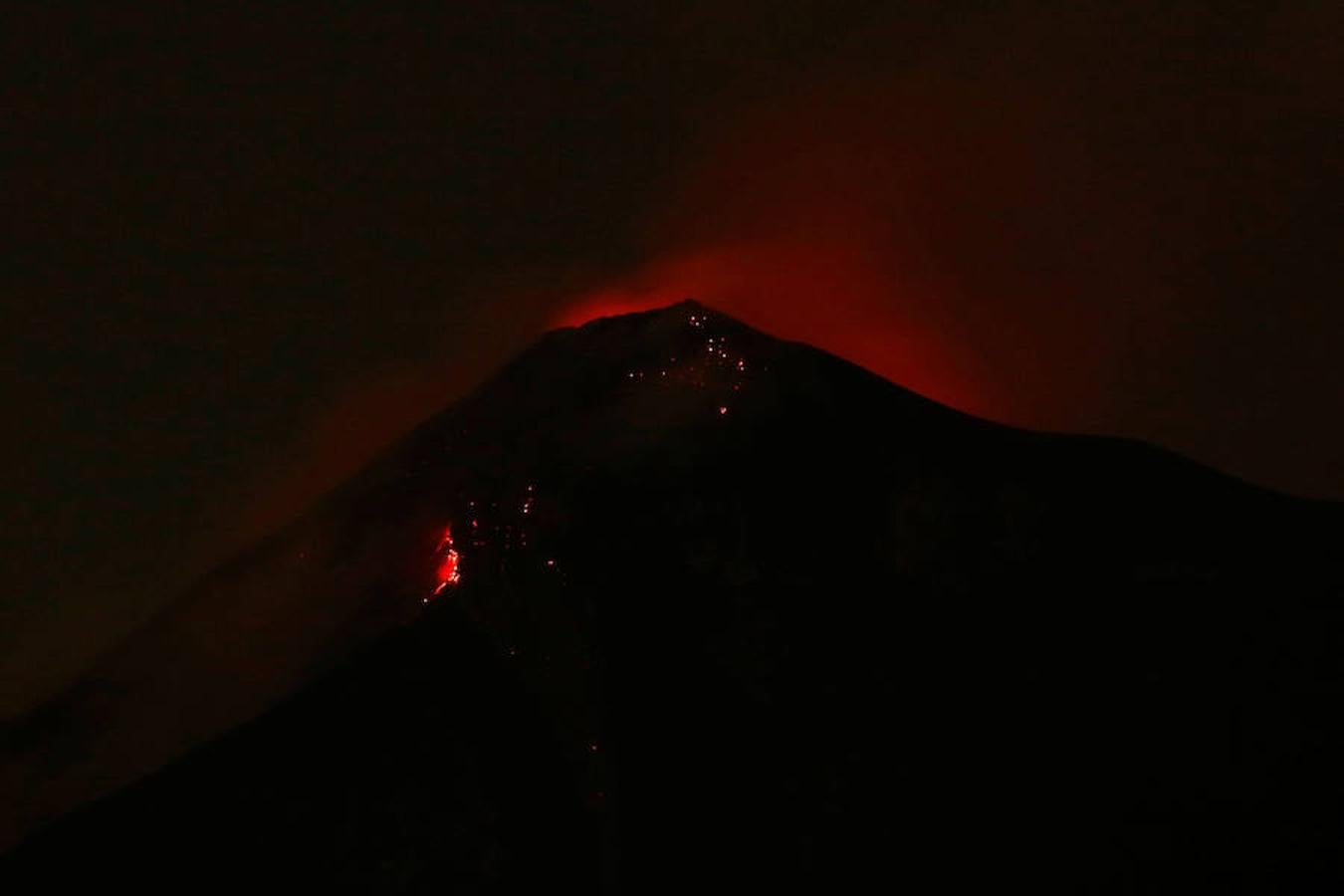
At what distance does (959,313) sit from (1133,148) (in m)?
0.40

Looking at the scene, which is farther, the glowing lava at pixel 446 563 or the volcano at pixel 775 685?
the glowing lava at pixel 446 563

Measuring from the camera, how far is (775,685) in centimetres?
120

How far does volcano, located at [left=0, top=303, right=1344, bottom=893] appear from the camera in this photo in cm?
113

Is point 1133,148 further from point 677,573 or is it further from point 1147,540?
point 677,573

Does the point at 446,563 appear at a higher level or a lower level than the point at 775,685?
higher

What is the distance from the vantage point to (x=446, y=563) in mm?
1316

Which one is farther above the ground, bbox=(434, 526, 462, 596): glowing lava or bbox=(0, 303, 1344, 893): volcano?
bbox=(434, 526, 462, 596): glowing lava

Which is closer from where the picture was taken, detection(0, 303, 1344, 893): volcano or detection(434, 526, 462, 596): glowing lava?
detection(0, 303, 1344, 893): volcano

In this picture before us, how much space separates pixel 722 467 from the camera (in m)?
1.30

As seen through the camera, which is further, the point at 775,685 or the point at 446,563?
the point at 446,563

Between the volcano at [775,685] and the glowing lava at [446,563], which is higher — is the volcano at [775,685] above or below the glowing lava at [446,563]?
below

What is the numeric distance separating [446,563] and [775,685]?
369mm

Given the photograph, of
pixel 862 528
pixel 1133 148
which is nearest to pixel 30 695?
pixel 862 528

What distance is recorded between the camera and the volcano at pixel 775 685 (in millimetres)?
1128
